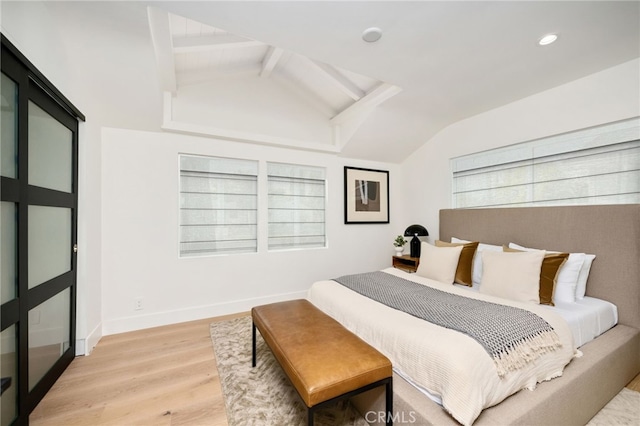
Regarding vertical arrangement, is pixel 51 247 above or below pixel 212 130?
below

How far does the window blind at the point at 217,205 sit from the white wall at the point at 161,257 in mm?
111

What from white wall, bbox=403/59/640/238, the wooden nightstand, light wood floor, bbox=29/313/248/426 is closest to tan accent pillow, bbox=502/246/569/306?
white wall, bbox=403/59/640/238

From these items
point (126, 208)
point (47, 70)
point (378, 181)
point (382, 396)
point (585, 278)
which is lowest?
point (382, 396)

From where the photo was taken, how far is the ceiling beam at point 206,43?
233 centimetres

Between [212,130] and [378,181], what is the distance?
2.66 metres

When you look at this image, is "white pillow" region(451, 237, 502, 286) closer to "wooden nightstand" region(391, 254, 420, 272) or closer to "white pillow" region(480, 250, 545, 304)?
"white pillow" region(480, 250, 545, 304)

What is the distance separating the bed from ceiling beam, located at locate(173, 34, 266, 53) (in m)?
2.49

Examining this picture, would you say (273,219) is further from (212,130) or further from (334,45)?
(334,45)

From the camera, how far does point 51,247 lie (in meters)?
1.92

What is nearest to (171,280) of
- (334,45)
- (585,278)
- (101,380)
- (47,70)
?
(101,380)

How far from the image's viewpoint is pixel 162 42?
2061 millimetres

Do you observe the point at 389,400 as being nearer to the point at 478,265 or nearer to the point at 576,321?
the point at 576,321

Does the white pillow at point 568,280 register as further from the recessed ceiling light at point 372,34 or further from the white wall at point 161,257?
the white wall at point 161,257

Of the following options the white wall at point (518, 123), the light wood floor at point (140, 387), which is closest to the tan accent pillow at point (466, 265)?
the white wall at point (518, 123)
